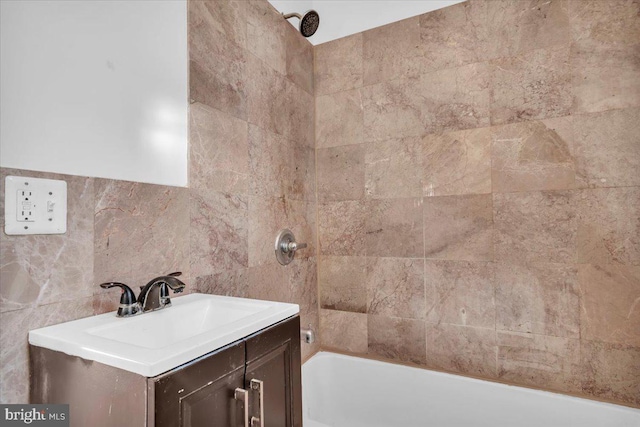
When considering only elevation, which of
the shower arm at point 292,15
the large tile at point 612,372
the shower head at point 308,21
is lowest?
the large tile at point 612,372

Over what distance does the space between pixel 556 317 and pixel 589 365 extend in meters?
0.24

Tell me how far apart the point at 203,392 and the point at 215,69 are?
1.22 meters

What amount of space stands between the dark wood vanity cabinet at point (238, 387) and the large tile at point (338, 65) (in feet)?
5.19

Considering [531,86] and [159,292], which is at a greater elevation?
[531,86]

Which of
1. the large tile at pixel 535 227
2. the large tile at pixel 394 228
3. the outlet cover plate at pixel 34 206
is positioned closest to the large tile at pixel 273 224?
the large tile at pixel 394 228

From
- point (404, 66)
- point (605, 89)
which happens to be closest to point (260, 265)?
point (404, 66)

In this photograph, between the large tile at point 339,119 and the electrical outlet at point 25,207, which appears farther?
the large tile at point 339,119

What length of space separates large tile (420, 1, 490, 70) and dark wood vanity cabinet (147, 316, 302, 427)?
1608mm

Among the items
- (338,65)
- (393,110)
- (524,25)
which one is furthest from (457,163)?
(338,65)

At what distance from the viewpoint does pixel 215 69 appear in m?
1.41

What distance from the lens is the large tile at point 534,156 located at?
1.56 m

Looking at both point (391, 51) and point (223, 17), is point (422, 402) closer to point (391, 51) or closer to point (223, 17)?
point (391, 51)

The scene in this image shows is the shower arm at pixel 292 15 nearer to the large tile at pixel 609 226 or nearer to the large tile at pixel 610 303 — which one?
the large tile at pixel 609 226

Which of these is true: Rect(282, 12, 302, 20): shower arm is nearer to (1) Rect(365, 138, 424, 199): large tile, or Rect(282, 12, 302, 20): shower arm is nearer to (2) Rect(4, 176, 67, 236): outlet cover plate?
(1) Rect(365, 138, 424, 199): large tile
